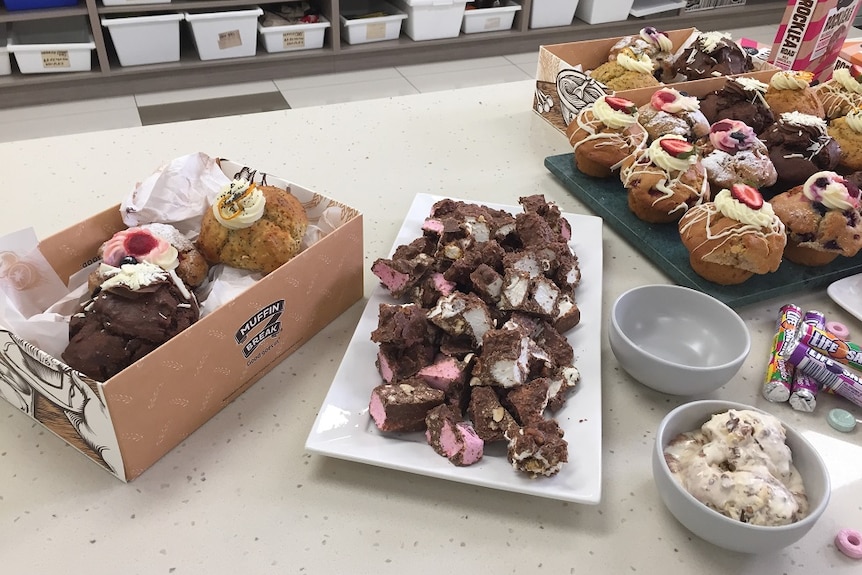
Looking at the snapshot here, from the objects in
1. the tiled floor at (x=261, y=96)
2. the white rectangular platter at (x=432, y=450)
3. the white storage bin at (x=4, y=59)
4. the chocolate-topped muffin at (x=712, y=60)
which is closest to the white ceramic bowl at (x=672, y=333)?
the white rectangular platter at (x=432, y=450)

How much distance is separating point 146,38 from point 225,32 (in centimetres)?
31

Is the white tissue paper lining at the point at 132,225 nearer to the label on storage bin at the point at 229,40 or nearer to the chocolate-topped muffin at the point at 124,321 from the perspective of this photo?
the chocolate-topped muffin at the point at 124,321

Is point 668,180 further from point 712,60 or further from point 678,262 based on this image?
point 712,60

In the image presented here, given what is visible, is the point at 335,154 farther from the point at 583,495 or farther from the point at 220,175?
the point at 583,495

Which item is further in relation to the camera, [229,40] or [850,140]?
[229,40]

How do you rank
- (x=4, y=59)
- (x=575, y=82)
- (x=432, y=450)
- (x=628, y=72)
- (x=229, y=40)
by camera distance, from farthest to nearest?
(x=229, y=40) < (x=4, y=59) < (x=628, y=72) < (x=575, y=82) < (x=432, y=450)

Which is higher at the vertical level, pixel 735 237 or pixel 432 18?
pixel 735 237

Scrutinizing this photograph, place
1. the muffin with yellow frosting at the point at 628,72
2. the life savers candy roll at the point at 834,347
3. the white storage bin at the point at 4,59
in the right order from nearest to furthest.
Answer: the life savers candy roll at the point at 834,347, the muffin with yellow frosting at the point at 628,72, the white storage bin at the point at 4,59

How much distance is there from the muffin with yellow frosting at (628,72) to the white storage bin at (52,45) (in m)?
2.05

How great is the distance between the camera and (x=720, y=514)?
64 centimetres

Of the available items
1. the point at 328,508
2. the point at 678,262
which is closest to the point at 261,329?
the point at 328,508

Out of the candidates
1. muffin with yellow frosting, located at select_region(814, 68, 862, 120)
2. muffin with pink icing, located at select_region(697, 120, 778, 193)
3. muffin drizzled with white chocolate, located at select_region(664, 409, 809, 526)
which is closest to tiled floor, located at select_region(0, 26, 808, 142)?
muffin with yellow frosting, located at select_region(814, 68, 862, 120)

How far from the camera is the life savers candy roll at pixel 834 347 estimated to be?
34.2 inches

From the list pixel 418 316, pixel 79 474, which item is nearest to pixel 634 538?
pixel 418 316
